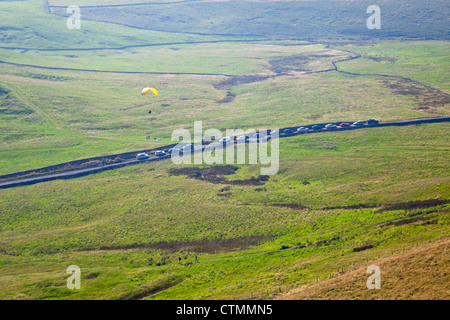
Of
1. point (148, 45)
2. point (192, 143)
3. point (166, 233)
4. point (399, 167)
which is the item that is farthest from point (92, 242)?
point (148, 45)

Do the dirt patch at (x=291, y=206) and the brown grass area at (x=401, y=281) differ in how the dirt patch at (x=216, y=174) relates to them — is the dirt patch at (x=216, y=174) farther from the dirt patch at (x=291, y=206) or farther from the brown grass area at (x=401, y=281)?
the brown grass area at (x=401, y=281)

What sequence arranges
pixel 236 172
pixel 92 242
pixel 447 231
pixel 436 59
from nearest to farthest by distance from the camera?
pixel 447 231 → pixel 92 242 → pixel 236 172 → pixel 436 59

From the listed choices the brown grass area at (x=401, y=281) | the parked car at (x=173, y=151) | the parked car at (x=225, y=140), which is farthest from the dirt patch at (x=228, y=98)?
the brown grass area at (x=401, y=281)

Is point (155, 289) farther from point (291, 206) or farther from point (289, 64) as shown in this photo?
point (289, 64)

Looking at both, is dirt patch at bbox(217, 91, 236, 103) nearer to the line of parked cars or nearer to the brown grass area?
the line of parked cars

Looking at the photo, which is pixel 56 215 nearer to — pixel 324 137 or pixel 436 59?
pixel 324 137

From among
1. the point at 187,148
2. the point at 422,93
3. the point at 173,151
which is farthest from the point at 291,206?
the point at 422,93
